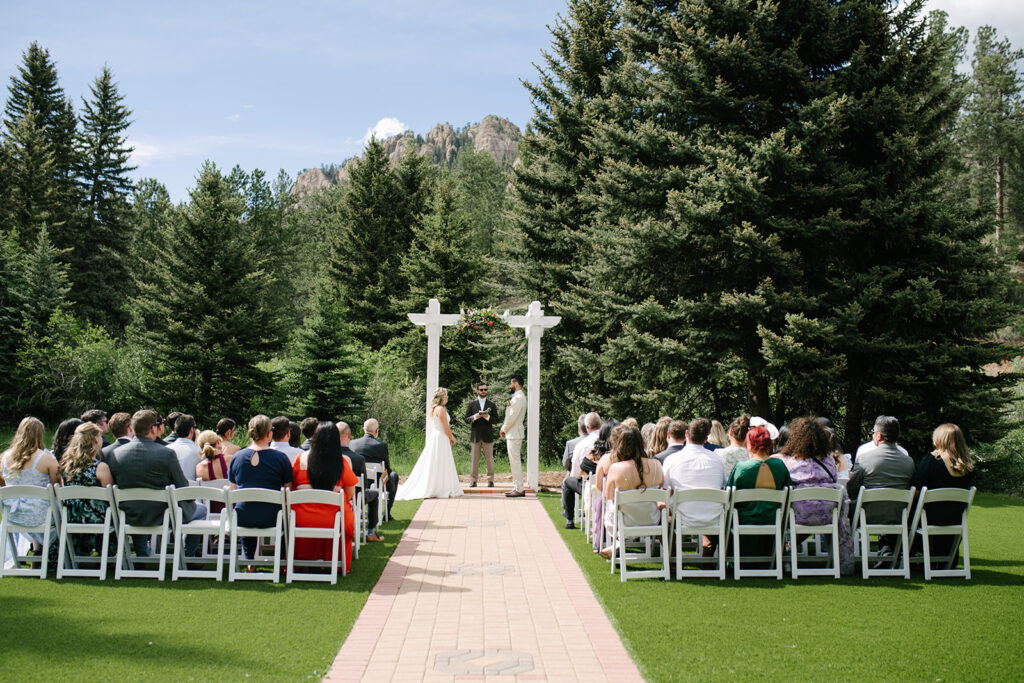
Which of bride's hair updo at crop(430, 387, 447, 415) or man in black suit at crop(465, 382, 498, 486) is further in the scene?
man in black suit at crop(465, 382, 498, 486)

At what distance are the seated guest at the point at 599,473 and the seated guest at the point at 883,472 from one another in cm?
261

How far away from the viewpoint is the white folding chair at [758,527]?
24.9 feet

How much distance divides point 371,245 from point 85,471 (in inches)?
1352

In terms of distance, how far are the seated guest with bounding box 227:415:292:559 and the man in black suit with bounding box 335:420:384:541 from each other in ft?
5.22

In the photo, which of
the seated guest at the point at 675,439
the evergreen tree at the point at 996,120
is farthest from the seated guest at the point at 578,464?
the evergreen tree at the point at 996,120

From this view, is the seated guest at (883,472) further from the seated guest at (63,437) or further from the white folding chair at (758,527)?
the seated guest at (63,437)

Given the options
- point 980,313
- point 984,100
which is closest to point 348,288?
point 980,313

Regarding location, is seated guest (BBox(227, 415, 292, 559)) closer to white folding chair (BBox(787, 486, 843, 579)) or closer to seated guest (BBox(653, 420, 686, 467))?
seated guest (BBox(653, 420, 686, 467))

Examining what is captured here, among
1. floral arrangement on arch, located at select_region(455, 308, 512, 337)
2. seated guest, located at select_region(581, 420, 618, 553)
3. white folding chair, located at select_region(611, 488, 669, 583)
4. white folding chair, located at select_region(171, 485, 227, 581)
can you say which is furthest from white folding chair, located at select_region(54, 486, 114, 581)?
floral arrangement on arch, located at select_region(455, 308, 512, 337)

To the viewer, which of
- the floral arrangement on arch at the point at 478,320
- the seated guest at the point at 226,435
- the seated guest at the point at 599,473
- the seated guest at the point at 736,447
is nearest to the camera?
the seated guest at the point at 736,447

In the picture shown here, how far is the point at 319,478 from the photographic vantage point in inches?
308

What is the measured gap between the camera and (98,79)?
143 ft

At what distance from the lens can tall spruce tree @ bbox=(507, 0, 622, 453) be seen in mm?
24078

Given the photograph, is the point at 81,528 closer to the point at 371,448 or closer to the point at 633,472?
the point at 371,448
